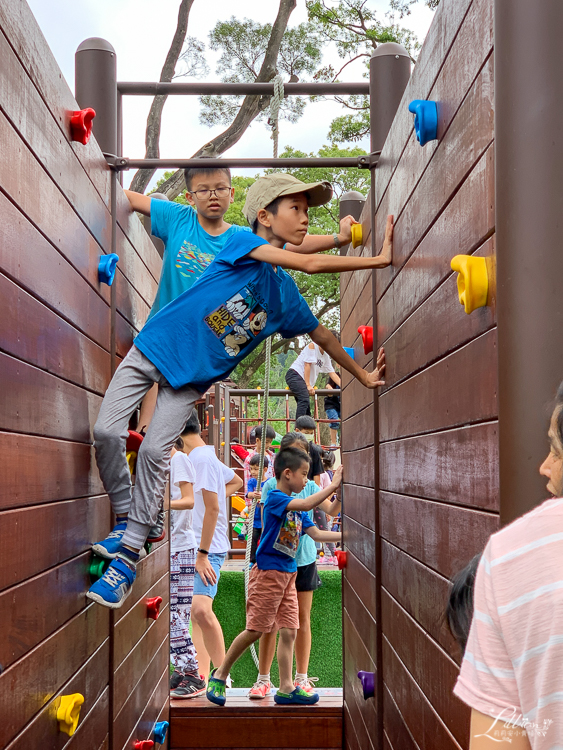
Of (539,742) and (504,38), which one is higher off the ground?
(504,38)

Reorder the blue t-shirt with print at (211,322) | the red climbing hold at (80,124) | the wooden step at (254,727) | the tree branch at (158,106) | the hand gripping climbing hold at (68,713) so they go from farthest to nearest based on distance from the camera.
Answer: the tree branch at (158,106), the wooden step at (254,727), the blue t-shirt with print at (211,322), the red climbing hold at (80,124), the hand gripping climbing hold at (68,713)

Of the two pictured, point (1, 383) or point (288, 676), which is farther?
point (288, 676)

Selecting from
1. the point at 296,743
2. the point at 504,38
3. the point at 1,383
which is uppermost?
the point at 504,38

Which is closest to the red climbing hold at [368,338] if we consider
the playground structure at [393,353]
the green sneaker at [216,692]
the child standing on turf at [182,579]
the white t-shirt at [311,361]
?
the playground structure at [393,353]

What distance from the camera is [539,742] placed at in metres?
0.70

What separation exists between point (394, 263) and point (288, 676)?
3001mm

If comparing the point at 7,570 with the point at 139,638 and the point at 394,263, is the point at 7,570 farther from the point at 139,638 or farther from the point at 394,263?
the point at 139,638

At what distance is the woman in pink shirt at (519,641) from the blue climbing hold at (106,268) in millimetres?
2089

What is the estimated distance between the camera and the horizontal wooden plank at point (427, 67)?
1710 millimetres

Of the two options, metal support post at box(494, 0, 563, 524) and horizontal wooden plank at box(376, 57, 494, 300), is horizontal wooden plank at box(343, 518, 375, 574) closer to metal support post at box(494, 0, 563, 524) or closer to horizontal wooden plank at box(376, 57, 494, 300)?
horizontal wooden plank at box(376, 57, 494, 300)

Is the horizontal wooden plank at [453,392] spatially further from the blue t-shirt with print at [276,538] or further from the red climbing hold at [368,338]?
the blue t-shirt with print at [276,538]

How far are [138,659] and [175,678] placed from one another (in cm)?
149

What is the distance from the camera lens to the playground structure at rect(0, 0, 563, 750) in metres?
1.26

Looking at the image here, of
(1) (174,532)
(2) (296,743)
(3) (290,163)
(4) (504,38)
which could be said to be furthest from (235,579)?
(4) (504,38)
